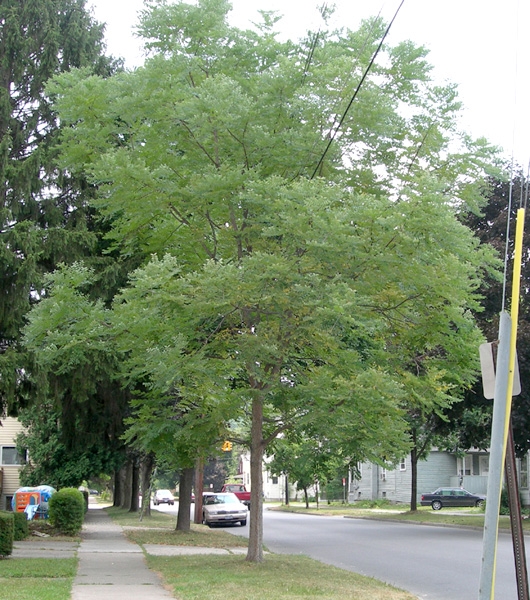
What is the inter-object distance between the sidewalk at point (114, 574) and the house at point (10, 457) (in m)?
28.2

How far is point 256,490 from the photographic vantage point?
14641mm

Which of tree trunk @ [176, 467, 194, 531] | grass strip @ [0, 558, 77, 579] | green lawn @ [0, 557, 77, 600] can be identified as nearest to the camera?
green lawn @ [0, 557, 77, 600]

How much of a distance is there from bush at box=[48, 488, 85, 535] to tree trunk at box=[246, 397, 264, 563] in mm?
9698

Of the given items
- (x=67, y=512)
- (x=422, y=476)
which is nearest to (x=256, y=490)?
(x=67, y=512)

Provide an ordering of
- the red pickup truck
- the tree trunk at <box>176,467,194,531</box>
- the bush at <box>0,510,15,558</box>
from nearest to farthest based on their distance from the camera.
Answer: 1. the bush at <box>0,510,15,558</box>
2. the tree trunk at <box>176,467,194,531</box>
3. the red pickup truck

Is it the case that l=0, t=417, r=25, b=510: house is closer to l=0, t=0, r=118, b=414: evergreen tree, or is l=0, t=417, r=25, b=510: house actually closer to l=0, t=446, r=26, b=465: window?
l=0, t=446, r=26, b=465: window

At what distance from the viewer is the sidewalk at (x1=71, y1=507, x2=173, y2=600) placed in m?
11.1

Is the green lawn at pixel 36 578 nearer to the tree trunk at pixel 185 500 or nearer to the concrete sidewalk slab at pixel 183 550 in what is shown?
the concrete sidewalk slab at pixel 183 550

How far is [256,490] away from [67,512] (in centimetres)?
1028

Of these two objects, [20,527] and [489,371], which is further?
[20,527]

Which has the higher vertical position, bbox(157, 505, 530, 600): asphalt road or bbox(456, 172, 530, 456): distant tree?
bbox(456, 172, 530, 456): distant tree

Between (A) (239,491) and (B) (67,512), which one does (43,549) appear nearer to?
(B) (67,512)

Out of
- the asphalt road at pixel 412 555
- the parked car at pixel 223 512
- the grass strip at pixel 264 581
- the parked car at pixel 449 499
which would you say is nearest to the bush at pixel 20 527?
the grass strip at pixel 264 581

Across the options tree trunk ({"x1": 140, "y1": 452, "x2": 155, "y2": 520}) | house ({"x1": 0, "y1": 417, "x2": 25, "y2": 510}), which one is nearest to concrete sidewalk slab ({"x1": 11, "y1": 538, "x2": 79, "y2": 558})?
tree trunk ({"x1": 140, "y1": 452, "x2": 155, "y2": 520})
